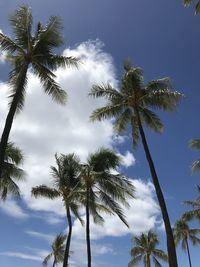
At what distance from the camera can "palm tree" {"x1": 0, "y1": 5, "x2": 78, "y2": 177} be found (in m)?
19.0

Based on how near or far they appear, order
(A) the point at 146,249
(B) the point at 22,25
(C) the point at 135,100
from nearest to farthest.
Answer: (B) the point at 22,25 → (C) the point at 135,100 → (A) the point at 146,249

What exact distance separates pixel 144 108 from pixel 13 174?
10952mm

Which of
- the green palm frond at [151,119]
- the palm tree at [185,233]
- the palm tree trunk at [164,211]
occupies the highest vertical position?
the palm tree at [185,233]

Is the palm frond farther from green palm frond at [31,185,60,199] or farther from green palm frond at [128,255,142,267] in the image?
green palm frond at [128,255,142,267]

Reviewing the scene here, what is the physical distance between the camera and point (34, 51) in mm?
18891

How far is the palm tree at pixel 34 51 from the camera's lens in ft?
62.3

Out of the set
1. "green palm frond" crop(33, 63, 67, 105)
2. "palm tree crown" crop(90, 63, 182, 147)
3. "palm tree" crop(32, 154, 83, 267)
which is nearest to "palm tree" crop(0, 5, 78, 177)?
"green palm frond" crop(33, 63, 67, 105)

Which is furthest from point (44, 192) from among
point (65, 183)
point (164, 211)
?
point (164, 211)

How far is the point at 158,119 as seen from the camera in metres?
25.9

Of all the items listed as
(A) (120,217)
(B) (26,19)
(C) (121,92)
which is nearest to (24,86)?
(B) (26,19)

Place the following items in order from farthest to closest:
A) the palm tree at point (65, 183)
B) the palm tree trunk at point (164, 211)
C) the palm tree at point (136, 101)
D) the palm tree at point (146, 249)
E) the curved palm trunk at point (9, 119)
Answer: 1. the palm tree at point (146, 249)
2. the palm tree at point (65, 183)
3. the palm tree at point (136, 101)
4. the palm tree trunk at point (164, 211)
5. the curved palm trunk at point (9, 119)

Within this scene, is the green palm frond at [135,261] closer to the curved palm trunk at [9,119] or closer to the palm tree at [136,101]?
the palm tree at [136,101]

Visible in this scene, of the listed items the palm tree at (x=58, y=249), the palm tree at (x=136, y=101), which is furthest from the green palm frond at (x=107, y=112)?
the palm tree at (x=58, y=249)

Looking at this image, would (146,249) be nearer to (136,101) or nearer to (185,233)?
(185,233)
